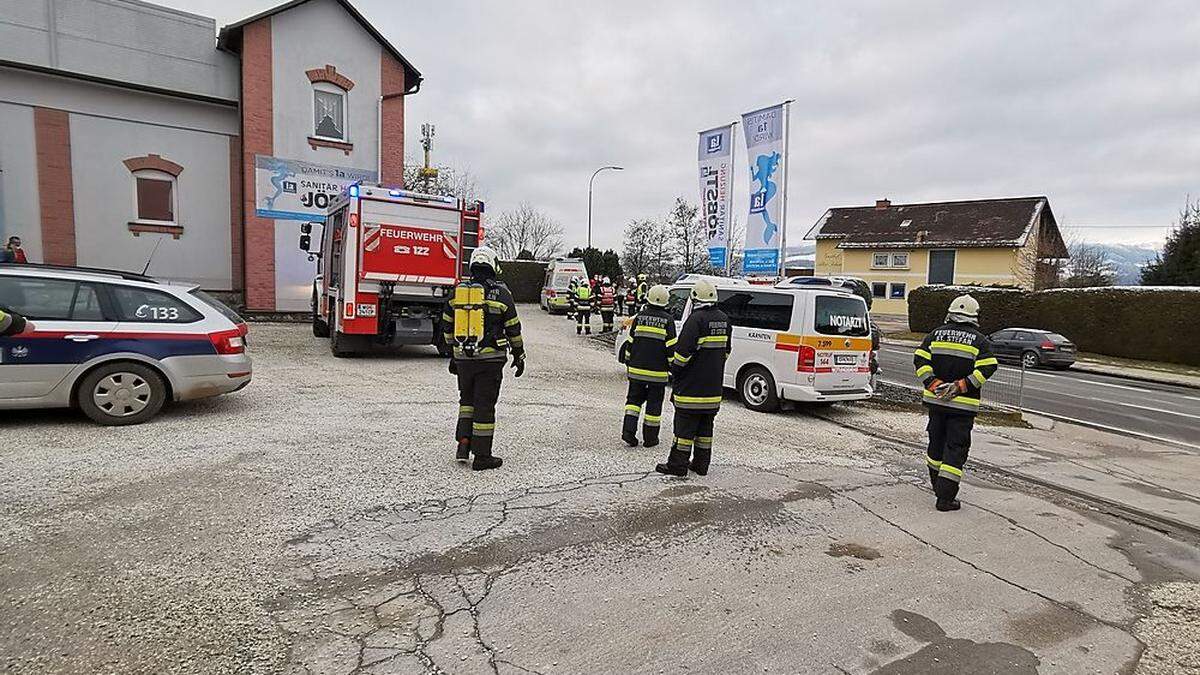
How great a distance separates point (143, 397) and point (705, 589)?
19.2ft

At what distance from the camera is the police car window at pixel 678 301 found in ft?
34.8

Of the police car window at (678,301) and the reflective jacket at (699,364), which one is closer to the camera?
the reflective jacket at (699,364)

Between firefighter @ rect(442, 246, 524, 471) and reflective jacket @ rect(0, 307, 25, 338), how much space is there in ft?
11.5

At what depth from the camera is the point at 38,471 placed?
494 cm

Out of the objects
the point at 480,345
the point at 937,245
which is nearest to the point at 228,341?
the point at 480,345

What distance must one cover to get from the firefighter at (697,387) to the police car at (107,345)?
15.5 feet

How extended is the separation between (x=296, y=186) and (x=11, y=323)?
13.2 meters

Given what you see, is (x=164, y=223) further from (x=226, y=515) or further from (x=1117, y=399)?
(x=1117, y=399)

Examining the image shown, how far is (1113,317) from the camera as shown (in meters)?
23.9

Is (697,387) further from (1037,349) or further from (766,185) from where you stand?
(1037,349)

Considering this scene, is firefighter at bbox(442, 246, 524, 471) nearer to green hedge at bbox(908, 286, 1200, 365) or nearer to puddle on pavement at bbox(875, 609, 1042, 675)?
puddle on pavement at bbox(875, 609, 1042, 675)

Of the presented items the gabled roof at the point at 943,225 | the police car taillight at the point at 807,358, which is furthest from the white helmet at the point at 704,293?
the gabled roof at the point at 943,225

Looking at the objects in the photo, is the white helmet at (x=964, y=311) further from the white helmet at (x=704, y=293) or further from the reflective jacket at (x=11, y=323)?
the reflective jacket at (x=11, y=323)

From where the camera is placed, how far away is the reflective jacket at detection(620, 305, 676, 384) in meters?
6.45
